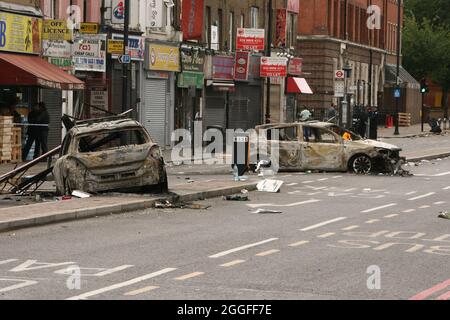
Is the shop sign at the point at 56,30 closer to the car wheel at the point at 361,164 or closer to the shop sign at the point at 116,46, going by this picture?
the shop sign at the point at 116,46

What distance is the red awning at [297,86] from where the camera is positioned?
6631cm

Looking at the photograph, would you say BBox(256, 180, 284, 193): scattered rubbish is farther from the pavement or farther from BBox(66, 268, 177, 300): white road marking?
BBox(66, 268, 177, 300): white road marking

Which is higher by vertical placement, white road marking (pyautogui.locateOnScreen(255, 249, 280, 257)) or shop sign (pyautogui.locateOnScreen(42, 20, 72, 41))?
shop sign (pyautogui.locateOnScreen(42, 20, 72, 41))

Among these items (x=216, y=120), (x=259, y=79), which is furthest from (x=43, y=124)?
(x=259, y=79)

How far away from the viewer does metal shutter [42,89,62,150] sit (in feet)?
132

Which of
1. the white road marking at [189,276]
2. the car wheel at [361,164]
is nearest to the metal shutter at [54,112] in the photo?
the car wheel at [361,164]

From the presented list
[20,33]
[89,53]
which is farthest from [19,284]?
[89,53]

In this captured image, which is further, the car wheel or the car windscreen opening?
the car wheel

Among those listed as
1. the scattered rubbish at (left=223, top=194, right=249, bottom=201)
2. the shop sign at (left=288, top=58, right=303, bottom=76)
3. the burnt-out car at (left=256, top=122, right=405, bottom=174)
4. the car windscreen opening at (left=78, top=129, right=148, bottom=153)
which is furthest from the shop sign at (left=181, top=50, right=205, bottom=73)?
the car windscreen opening at (left=78, top=129, right=148, bottom=153)

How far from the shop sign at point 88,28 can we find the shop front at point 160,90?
28.4 ft

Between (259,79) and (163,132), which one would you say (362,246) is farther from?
(259,79)

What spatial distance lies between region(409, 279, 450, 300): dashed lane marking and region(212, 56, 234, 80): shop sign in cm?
4144

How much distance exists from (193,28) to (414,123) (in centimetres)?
5055

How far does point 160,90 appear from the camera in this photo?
4947 cm
